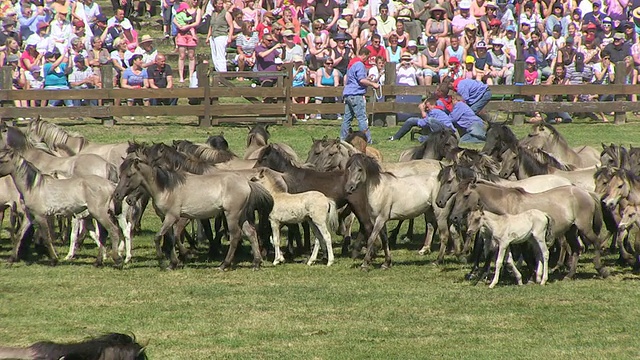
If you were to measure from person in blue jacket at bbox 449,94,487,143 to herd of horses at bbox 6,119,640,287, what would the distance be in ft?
17.2

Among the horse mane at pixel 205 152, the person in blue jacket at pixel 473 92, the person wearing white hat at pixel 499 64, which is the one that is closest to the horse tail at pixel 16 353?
the horse mane at pixel 205 152

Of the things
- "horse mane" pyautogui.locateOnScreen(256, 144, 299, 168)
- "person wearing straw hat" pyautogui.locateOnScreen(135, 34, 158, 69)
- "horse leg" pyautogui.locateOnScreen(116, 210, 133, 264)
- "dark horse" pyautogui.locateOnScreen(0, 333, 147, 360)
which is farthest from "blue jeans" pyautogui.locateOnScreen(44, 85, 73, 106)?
"dark horse" pyautogui.locateOnScreen(0, 333, 147, 360)

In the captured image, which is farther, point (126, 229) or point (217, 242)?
point (217, 242)

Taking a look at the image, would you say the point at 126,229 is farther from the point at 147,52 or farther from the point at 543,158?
the point at 147,52

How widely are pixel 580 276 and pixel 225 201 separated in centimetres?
477

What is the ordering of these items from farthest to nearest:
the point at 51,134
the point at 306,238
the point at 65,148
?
the point at 51,134 → the point at 65,148 → the point at 306,238

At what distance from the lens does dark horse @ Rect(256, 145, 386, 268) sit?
15352mm

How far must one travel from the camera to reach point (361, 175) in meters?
15.2

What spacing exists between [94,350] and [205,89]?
784 inches

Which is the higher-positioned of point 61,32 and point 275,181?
point 61,32

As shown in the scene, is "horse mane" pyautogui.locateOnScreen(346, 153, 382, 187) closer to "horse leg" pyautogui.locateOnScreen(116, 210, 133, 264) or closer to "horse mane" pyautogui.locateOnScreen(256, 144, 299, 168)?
"horse mane" pyautogui.locateOnScreen(256, 144, 299, 168)

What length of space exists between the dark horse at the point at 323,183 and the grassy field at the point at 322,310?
711mm

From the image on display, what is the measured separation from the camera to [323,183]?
15.7 meters

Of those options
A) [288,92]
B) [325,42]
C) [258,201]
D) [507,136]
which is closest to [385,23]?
[325,42]
